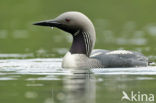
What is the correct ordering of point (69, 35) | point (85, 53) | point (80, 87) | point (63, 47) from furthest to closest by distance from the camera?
point (69, 35), point (63, 47), point (85, 53), point (80, 87)

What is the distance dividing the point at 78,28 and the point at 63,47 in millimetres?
5007

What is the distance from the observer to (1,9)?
28.5 meters

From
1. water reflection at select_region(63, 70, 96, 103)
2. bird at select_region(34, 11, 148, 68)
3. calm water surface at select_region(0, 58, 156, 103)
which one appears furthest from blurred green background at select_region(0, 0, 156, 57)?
water reflection at select_region(63, 70, 96, 103)

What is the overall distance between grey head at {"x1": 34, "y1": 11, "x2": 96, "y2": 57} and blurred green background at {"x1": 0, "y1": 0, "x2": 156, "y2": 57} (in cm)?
270

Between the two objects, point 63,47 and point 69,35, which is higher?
point 69,35

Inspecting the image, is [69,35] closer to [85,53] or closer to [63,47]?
[63,47]

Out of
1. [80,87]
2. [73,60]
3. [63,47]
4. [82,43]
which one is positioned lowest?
[80,87]

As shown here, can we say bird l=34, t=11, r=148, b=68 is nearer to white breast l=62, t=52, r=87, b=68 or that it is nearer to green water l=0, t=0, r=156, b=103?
white breast l=62, t=52, r=87, b=68

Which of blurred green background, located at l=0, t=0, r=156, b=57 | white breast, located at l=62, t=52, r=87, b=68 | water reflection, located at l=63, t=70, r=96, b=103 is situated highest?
blurred green background, located at l=0, t=0, r=156, b=57

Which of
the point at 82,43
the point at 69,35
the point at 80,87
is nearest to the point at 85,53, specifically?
the point at 82,43

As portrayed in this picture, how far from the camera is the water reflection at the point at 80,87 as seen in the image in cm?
981

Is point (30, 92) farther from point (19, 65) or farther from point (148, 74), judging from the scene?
point (19, 65)

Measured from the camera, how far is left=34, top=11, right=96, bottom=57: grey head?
46.8ft

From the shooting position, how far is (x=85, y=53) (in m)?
14.3
